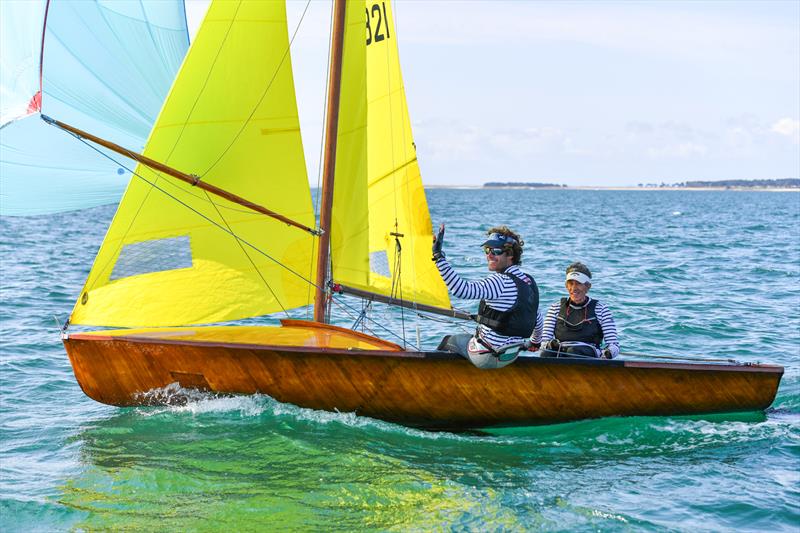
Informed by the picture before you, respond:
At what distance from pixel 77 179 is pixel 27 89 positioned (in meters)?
1.33

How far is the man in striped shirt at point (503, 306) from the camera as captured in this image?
7574 millimetres

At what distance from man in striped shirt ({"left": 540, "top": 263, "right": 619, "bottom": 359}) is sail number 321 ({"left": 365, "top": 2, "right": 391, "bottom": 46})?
2997 mm

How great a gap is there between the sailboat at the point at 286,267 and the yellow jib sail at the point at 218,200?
1 centimetres

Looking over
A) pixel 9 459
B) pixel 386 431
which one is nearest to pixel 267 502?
pixel 386 431

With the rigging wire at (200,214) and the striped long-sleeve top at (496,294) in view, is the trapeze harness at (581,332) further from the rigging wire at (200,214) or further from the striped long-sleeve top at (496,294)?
the rigging wire at (200,214)

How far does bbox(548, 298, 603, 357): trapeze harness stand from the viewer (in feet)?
27.9

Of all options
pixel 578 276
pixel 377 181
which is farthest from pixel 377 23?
pixel 578 276

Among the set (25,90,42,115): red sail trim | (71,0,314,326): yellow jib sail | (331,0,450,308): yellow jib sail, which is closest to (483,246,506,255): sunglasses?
(331,0,450,308): yellow jib sail

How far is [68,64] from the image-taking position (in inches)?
360

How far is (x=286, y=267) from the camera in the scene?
9.09m

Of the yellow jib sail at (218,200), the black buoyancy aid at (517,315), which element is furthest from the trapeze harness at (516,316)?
the yellow jib sail at (218,200)

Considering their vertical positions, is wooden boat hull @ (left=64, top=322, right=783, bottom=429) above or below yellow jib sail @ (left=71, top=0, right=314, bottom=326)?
below

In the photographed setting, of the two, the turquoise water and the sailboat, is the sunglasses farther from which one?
the turquoise water

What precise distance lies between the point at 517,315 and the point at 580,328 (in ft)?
3.72
